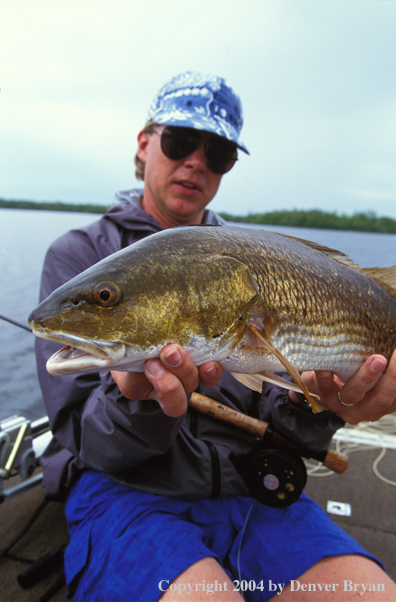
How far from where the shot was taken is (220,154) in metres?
3.12

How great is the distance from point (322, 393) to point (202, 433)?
0.79 meters

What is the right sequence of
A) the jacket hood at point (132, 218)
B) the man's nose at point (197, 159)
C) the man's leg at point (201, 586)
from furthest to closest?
the man's nose at point (197, 159) → the jacket hood at point (132, 218) → the man's leg at point (201, 586)

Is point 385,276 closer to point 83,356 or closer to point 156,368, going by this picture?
point 156,368

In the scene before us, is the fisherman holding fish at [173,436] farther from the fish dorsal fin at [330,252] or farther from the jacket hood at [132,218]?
A: the fish dorsal fin at [330,252]

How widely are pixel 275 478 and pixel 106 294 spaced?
1721mm

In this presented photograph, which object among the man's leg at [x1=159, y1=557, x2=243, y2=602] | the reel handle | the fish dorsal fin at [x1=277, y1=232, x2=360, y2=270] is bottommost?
the man's leg at [x1=159, y1=557, x2=243, y2=602]

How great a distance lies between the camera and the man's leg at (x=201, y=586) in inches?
62.6

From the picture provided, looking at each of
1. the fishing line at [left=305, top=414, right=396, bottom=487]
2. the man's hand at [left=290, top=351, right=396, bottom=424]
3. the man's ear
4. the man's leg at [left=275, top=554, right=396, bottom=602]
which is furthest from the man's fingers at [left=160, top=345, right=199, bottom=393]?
the fishing line at [left=305, top=414, right=396, bottom=487]

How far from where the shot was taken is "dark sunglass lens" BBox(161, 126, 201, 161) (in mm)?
A: 2938

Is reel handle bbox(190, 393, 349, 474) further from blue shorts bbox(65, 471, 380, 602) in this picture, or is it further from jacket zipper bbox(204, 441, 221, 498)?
blue shorts bbox(65, 471, 380, 602)

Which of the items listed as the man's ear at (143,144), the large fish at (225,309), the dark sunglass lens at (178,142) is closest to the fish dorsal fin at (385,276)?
the large fish at (225,309)

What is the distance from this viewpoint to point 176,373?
4.44 ft

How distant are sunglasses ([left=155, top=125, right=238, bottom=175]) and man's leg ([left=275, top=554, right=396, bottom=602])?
2.91 metres

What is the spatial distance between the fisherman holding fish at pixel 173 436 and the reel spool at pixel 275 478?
0.09m
